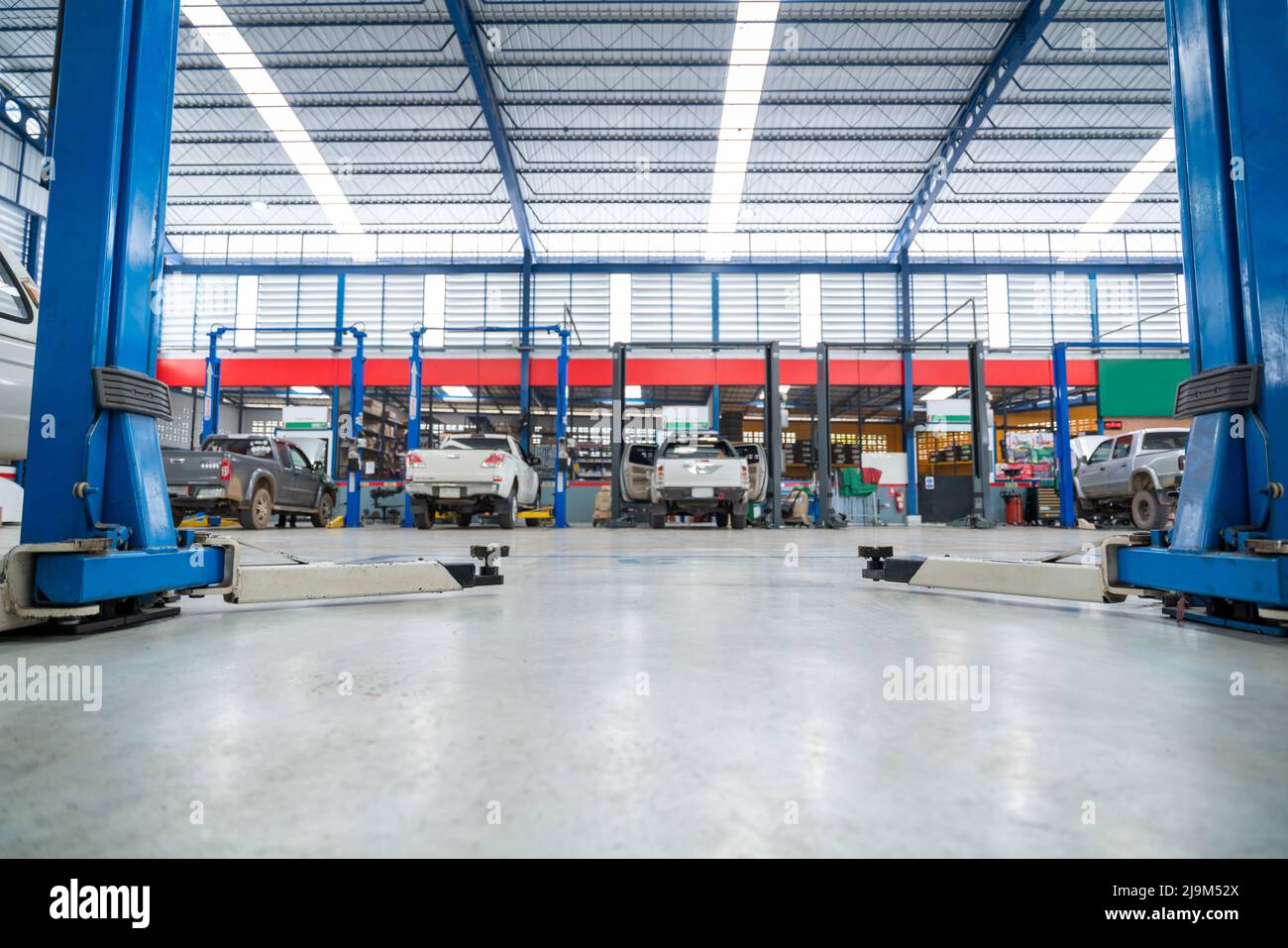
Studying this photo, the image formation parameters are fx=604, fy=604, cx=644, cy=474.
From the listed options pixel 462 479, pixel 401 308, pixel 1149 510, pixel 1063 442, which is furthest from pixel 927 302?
pixel 401 308

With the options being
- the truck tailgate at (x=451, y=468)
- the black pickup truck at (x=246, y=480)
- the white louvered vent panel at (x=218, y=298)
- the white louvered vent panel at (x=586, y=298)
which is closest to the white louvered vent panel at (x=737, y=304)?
the white louvered vent panel at (x=586, y=298)

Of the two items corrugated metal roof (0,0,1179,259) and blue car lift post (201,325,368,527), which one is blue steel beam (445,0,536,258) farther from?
blue car lift post (201,325,368,527)

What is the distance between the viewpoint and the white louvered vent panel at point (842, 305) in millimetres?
18656

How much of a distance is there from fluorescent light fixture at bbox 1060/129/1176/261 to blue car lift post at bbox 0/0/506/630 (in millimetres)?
20801

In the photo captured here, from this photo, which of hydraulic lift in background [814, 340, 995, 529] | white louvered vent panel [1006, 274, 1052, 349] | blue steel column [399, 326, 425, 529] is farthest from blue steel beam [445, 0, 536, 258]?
white louvered vent panel [1006, 274, 1052, 349]

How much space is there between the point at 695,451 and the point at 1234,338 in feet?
25.4

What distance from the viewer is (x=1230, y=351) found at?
7.14 feet

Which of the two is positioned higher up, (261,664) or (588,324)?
(588,324)

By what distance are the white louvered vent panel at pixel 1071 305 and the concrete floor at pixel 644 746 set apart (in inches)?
816

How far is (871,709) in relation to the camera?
1189 mm

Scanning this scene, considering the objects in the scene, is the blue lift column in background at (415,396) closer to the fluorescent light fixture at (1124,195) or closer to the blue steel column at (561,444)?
the blue steel column at (561,444)
